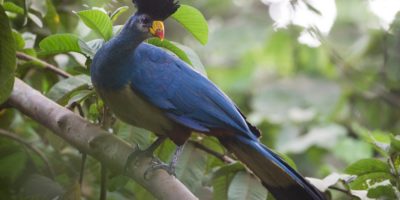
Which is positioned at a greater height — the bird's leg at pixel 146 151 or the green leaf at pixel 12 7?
the bird's leg at pixel 146 151

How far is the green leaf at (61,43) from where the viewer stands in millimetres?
2566

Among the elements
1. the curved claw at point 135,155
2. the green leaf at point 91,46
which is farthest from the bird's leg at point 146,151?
the green leaf at point 91,46

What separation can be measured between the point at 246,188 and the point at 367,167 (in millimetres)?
405

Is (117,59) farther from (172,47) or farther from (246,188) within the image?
(246,188)

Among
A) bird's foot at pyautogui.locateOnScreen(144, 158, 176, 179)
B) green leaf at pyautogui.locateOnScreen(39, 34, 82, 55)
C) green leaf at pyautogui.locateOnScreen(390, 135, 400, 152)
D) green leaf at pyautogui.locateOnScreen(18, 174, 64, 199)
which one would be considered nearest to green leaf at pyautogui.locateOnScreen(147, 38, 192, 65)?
green leaf at pyautogui.locateOnScreen(39, 34, 82, 55)

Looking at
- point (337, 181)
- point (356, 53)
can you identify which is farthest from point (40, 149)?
point (356, 53)

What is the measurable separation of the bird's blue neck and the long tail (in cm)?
42

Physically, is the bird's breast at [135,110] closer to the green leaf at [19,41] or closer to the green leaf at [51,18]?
the green leaf at [19,41]

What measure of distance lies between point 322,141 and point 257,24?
1.19 metres

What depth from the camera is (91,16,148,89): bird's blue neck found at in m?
2.50

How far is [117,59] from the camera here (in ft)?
8.37

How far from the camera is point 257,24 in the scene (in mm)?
5402

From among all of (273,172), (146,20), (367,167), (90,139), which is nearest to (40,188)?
(90,139)

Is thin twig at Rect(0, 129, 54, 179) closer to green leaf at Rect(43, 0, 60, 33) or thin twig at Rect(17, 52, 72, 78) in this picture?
thin twig at Rect(17, 52, 72, 78)
